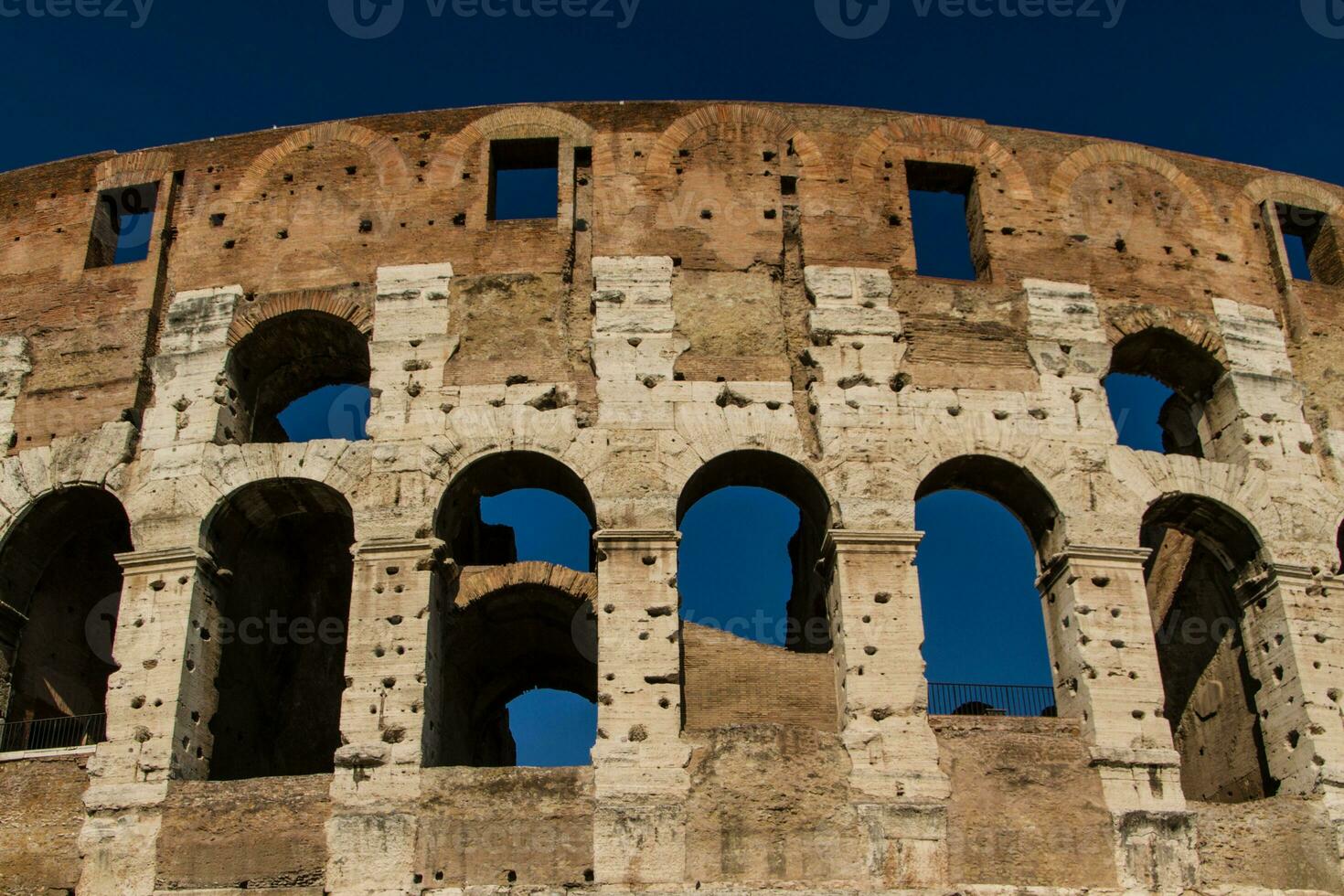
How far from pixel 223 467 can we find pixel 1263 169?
36.7 feet

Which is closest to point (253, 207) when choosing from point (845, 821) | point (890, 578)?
point (890, 578)

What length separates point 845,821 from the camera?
12078 mm

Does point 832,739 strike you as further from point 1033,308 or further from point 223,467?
point 223,467

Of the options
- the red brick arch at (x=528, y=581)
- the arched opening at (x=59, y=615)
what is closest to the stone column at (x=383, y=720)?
the red brick arch at (x=528, y=581)

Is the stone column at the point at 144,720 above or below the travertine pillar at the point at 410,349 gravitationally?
below

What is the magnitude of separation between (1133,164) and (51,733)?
40.2 ft

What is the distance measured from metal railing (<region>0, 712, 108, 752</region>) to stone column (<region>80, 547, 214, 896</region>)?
0.59 m

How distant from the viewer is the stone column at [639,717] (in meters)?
11.9

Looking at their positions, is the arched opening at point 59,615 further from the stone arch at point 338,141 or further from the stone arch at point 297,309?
the stone arch at point 338,141

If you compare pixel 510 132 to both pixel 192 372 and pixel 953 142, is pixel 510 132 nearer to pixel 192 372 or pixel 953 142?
pixel 192 372

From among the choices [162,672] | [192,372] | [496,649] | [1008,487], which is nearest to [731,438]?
[1008,487]

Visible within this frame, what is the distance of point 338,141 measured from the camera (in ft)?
51.7

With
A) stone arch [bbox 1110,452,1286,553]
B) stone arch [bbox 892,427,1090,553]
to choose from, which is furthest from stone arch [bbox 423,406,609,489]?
stone arch [bbox 1110,452,1286,553]

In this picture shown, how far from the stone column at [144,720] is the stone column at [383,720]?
144cm
